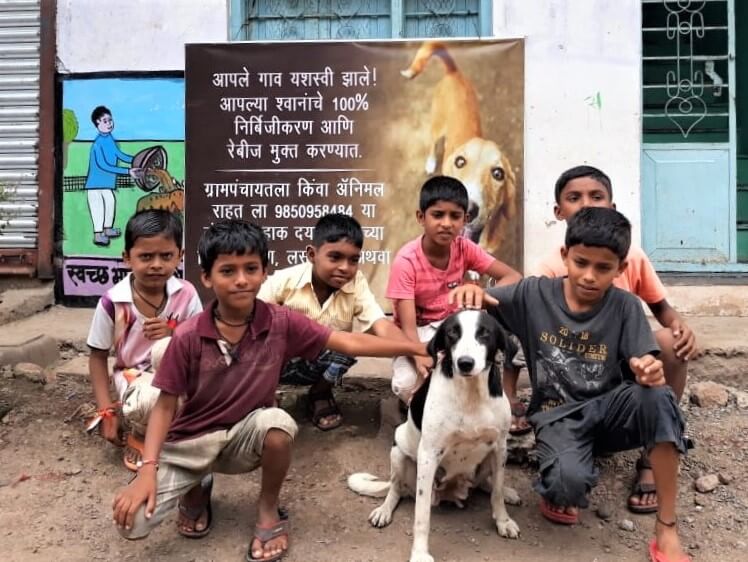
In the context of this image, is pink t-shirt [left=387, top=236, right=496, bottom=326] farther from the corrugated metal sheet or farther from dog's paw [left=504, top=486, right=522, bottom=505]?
the corrugated metal sheet

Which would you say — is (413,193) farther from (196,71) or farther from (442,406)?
(442,406)

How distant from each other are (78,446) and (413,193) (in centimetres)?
288

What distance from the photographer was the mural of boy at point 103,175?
520cm

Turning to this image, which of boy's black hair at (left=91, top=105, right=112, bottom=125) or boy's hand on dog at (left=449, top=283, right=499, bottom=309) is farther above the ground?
boy's black hair at (left=91, top=105, right=112, bottom=125)

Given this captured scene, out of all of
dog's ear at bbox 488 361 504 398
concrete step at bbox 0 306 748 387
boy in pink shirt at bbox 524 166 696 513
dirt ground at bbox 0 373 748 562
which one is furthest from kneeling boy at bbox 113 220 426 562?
concrete step at bbox 0 306 748 387

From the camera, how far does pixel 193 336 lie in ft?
8.08

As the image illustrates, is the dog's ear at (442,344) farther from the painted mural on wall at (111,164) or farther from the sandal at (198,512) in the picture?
the painted mural on wall at (111,164)

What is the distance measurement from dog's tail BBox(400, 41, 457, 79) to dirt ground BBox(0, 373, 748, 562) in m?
2.69

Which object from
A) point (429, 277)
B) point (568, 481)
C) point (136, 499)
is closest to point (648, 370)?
point (568, 481)

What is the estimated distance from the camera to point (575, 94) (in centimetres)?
492

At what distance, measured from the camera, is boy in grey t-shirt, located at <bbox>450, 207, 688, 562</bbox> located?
7.73ft

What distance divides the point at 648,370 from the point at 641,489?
2.52 feet

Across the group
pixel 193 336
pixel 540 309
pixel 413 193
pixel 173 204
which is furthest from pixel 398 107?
pixel 193 336

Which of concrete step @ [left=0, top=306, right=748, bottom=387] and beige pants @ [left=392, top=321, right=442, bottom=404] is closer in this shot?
beige pants @ [left=392, top=321, right=442, bottom=404]
